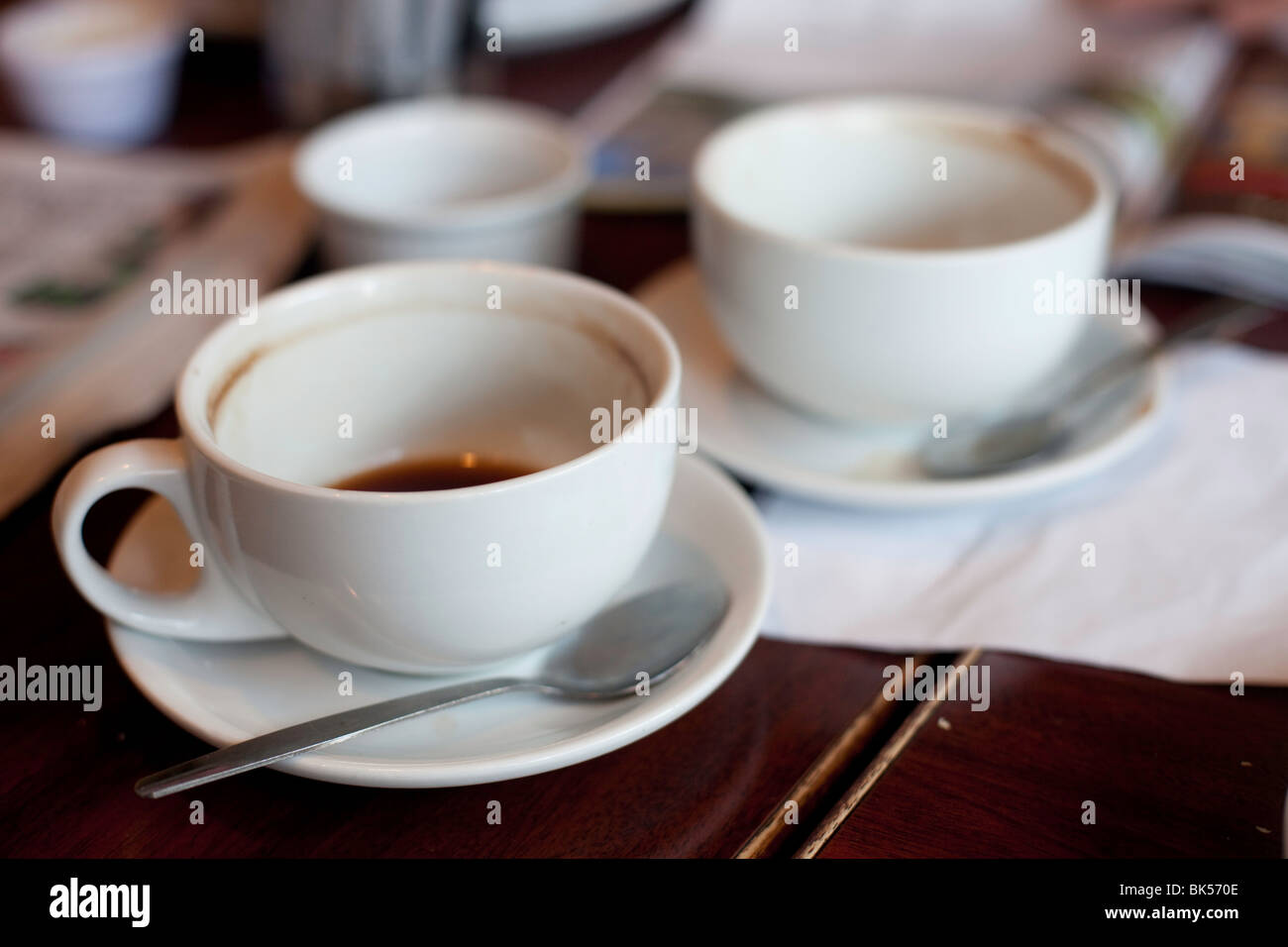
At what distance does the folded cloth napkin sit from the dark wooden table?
0.02 meters

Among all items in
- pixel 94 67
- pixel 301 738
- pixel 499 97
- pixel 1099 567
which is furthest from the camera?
pixel 499 97

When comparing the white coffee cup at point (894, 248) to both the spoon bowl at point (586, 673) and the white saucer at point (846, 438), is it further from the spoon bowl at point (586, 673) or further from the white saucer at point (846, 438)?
the spoon bowl at point (586, 673)

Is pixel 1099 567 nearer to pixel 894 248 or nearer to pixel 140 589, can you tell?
Result: pixel 894 248

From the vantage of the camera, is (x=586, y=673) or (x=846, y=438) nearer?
(x=586, y=673)

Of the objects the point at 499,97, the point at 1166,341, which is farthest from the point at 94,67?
the point at 1166,341

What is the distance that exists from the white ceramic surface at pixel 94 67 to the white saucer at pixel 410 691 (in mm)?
527

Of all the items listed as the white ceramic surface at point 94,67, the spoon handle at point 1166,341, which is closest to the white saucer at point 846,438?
the spoon handle at point 1166,341

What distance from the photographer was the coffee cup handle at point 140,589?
0.38m

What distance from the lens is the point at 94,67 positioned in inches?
32.7

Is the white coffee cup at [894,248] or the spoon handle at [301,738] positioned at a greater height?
the white coffee cup at [894,248]

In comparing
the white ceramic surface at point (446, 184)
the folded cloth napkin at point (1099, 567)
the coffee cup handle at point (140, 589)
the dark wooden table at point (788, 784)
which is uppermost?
the white ceramic surface at point (446, 184)

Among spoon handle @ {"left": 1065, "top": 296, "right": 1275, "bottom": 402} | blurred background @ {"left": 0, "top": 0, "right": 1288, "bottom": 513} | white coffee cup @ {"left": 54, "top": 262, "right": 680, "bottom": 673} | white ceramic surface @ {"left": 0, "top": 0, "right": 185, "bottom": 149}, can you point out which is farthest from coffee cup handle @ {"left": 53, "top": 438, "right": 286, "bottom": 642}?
white ceramic surface @ {"left": 0, "top": 0, "right": 185, "bottom": 149}

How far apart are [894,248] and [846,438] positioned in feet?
0.47
